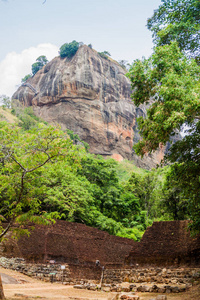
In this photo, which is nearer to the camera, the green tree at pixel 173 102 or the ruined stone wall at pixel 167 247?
the green tree at pixel 173 102

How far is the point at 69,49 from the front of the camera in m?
54.2

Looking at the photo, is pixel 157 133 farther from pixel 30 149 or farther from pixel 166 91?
pixel 30 149

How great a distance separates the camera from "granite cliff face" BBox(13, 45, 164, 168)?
50.5m

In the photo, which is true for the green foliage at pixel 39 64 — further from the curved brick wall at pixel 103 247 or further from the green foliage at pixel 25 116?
the curved brick wall at pixel 103 247

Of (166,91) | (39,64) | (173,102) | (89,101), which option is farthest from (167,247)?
(39,64)

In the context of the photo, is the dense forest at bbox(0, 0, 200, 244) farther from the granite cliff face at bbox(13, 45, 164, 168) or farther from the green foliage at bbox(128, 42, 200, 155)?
the granite cliff face at bbox(13, 45, 164, 168)

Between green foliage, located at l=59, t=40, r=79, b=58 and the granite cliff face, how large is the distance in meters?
1.15

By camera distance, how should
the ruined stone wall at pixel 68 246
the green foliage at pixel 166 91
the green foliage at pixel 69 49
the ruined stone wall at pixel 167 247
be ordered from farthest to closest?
the green foliage at pixel 69 49, the ruined stone wall at pixel 68 246, the ruined stone wall at pixel 167 247, the green foliage at pixel 166 91

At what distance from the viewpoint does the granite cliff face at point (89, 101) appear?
5050 cm

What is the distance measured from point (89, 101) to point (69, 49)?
11.7m

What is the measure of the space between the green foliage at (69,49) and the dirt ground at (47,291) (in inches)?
1894

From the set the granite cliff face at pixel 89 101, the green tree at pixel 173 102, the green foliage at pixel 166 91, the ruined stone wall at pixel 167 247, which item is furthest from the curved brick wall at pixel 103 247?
the granite cliff face at pixel 89 101

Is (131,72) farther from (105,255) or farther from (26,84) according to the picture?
(26,84)

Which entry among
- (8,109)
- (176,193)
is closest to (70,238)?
(176,193)
